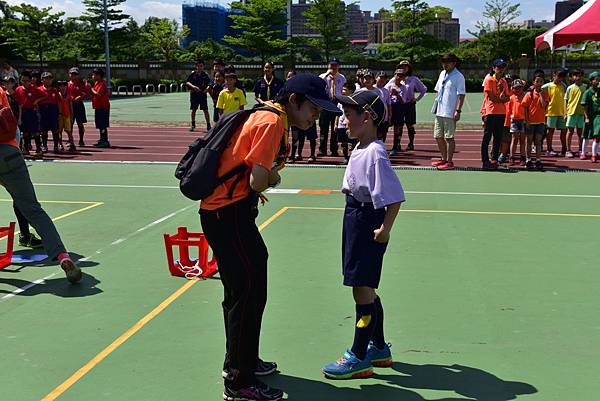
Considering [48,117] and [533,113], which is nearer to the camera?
[533,113]

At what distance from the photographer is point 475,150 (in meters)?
18.0

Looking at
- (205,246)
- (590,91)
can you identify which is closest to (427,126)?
(590,91)

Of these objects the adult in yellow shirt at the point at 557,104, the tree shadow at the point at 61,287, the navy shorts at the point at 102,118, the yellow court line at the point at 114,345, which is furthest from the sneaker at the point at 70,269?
the adult in yellow shirt at the point at 557,104

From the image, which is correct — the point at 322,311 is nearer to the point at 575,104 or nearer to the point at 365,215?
the point at 365,215

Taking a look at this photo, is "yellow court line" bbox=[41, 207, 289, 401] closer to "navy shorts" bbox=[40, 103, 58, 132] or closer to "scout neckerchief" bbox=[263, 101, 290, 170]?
"scout neckerchief" bbox=[263, 101, 290, 170]

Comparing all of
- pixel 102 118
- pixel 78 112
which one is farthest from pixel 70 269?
pixel 78 112

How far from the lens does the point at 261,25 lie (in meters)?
74.2

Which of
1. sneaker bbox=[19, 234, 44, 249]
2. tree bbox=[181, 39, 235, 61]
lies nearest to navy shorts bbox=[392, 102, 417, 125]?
sneaker bbox=[19, 234, 44, 249]

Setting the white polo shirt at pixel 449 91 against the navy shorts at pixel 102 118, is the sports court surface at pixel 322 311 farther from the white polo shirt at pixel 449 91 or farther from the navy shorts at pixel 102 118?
the navy shorts at pixel 102 118

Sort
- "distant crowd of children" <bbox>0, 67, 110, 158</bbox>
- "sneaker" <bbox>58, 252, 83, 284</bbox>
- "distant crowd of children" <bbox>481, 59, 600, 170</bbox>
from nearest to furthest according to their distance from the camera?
"sneaker" <bbox>58, 252, 83, 284</bbox> < "distant crowd of children" <bbox>481, 59, 600, 170</bbox> < "distant crowd of children" <bbox>0, 67, 110, 158</bbox>

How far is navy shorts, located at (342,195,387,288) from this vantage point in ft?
13.9

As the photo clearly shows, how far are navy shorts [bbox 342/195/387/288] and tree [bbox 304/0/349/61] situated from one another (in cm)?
7268

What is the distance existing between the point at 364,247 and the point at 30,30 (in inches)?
2801

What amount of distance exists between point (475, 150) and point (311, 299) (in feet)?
42.5
